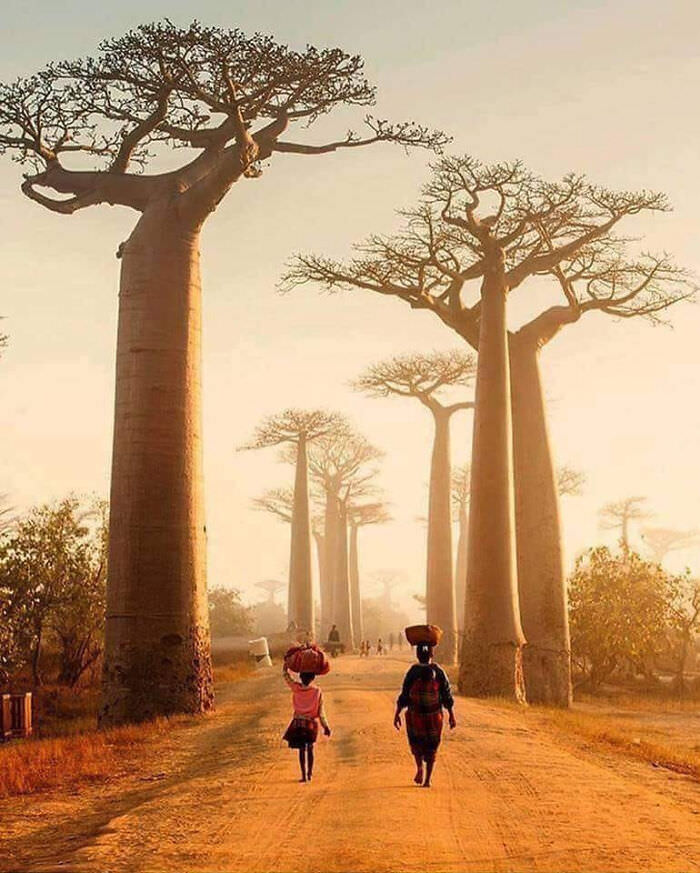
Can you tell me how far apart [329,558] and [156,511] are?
1654 inches

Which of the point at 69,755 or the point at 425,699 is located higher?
the point at 425,699

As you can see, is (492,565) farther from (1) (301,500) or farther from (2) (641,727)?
(1) (301,500)

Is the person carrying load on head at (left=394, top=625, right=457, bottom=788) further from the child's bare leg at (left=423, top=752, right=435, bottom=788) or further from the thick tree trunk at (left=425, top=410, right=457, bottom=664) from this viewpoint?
the thick tree trunk at (left=425, top=410, right=457, bottom=664)

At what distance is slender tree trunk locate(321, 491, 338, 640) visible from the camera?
180ft

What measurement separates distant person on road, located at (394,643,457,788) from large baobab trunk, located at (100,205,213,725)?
6.97m

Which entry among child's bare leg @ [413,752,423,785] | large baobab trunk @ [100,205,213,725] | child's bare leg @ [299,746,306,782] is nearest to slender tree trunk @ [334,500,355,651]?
large baobab trunk @ [100,205,213,725]

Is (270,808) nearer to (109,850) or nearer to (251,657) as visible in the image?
(109,850)

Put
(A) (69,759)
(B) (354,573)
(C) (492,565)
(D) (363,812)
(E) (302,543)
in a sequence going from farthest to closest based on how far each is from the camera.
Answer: (B) (354,573) → (E) (302,543) → (C) (492,565) → (A) (69,759) → (D) (363,812)

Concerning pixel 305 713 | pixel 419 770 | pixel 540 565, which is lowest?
pixel 419 770

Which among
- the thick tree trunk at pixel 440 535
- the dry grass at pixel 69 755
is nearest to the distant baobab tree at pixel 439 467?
the thick tree trunk at pixel 440 535

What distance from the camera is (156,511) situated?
14867 mm

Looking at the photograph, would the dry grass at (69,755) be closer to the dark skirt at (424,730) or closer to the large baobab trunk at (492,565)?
the dark skirt at (424,730)

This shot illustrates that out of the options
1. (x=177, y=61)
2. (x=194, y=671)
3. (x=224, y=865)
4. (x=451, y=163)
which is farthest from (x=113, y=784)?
(x=451, y=163)

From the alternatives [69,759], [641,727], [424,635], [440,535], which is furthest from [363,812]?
[440,535]
